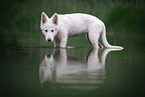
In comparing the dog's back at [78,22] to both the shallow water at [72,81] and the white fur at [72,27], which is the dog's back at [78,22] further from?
the shallow water at [72,81]

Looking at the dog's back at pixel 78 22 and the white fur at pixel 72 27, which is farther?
the dog's back at pixel 78 22

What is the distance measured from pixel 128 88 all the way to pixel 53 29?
19.0 feet

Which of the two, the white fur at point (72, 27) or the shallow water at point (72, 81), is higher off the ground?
the white fur at point (72, 27)

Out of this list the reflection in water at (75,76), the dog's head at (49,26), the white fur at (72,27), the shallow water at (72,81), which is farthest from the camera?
the white fur at (72,27)

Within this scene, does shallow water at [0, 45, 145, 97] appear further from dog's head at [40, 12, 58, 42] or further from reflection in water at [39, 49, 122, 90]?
dog's head at [40, 12, 58, 42]

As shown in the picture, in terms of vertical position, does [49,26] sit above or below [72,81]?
above

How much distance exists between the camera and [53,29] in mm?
9773

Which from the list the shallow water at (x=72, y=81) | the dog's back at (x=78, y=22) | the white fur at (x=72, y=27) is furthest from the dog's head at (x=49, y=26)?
the shallow water at (x=72, y=81)

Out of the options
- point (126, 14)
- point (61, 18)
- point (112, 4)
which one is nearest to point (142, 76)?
point (61, 18)

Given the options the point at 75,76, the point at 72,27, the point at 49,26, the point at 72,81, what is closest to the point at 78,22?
the point at 72,27

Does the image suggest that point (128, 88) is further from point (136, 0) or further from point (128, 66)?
point (136, 0)

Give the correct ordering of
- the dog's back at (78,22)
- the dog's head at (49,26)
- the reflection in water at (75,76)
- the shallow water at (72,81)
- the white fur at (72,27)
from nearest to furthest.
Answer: the shallow water at (72,81), the reflection in water at (75,76), the dog's head at (49,26), the white fur at (72,27), the dog's back at (78,22)

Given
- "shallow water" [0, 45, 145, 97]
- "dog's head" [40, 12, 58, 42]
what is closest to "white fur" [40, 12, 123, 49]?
"dog's head" [40, 12, 58, 42]

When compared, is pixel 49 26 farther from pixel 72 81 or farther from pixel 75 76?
pixel 72 81
